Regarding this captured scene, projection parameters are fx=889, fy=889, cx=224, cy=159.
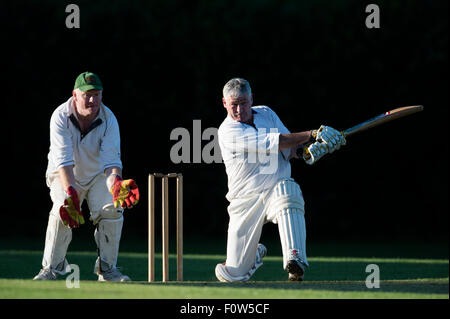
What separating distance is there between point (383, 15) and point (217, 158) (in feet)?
8.45

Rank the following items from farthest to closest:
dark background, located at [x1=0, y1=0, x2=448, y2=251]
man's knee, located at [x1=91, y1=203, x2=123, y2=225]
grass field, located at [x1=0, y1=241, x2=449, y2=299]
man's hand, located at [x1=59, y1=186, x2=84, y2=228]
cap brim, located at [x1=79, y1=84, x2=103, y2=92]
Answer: dark background, located at [x1=0, y1=0, x2=448, y2=251] < man's knee, located at [x1=91, y1=203, x2=123, y2=225] < cap brim, located at [x1=79, y1=84, x2=103, y2=92] < man's hand, located at [x1=59, y1=186, x2=84, y2=228] < grass field, located at [x1=0, y1=241, x2=449, y2=299]

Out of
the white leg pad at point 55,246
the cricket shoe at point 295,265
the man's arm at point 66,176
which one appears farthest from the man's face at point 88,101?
the cricket shoe at point 295,265

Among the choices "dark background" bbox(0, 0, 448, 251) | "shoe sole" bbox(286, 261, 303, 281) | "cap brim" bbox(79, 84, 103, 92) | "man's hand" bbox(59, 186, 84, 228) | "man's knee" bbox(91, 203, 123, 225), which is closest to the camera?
"shoe sole" bbox(286, 261, 303, 281)

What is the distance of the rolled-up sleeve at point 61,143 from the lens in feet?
17.9

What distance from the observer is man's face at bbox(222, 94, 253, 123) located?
5.62 meters

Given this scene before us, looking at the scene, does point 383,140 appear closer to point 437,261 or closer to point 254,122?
point 437,261

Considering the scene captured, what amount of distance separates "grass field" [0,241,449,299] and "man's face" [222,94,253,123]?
3.46ft

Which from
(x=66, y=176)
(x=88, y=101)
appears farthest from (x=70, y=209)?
(x=88, y=101)

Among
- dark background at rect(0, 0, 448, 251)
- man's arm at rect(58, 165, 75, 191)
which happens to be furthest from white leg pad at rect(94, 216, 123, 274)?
dark background at rect(0, 0, 448, 251)

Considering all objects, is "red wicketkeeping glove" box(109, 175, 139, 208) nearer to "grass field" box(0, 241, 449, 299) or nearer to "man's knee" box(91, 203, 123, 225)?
"man's knee" box(91, 203, 123, 225)

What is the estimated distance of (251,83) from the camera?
29.8ft

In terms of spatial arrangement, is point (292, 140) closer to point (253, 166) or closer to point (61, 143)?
point (253, 166)

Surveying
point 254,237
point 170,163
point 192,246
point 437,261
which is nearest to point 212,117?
point 170,163

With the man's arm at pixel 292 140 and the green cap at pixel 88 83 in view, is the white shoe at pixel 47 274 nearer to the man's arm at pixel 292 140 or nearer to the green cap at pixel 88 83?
the green cap at pixel 88 83
